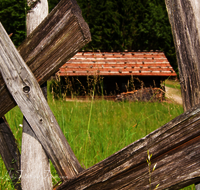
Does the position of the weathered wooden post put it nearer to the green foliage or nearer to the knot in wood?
the knot in wood

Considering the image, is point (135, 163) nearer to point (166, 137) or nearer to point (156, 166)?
point (156, 166)

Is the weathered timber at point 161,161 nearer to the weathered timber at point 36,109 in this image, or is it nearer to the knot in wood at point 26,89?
the weathered timber at point 36,109

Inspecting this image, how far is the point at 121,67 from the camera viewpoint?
41.8 feet

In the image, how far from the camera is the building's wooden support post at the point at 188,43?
840 millimetres

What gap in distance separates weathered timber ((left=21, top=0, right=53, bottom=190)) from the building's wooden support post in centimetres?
78

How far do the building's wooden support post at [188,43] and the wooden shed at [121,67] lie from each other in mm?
10416

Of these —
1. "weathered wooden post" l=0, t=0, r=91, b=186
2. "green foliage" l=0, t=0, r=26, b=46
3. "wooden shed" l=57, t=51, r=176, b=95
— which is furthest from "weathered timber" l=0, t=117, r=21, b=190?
"green foliage" l=0, t=0, r=26, b=46

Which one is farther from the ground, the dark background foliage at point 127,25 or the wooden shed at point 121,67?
the dark background foliage at point 127,25

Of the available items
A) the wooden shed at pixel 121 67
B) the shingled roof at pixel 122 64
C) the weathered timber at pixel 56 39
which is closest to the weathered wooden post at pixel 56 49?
the weathered timber at pixel 56 39

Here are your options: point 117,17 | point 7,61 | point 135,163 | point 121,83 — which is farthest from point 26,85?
point 117,17

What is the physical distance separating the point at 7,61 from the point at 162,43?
109 ft

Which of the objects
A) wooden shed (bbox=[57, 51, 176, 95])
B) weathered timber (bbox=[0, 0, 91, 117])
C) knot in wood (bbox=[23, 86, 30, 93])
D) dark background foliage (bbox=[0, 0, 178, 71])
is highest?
dark background foliage (bbox=[0, 0, 178, 71])

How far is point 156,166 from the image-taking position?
37.1 inches

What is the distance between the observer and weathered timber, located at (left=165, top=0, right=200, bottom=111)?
840 mm
